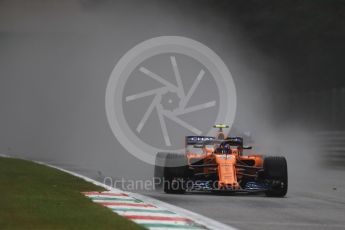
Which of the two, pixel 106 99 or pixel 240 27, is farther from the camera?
pixel 240 27

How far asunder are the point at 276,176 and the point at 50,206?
533 cm

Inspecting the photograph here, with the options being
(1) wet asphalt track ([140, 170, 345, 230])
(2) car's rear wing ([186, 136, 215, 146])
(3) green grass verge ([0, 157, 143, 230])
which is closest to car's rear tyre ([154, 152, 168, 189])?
(1) wet asphalt track ([140, 170, 345, 230])

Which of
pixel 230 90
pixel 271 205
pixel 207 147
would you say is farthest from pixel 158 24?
pixel 271 205

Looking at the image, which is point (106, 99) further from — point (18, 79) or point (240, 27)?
point (240, 27)

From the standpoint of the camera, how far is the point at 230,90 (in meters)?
36.6

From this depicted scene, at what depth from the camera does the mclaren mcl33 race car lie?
48.5ft

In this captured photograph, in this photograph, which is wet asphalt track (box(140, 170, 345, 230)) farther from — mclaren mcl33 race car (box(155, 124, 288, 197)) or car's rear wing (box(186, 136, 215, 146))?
car's rear wing (box(186, 136, 215, 146))

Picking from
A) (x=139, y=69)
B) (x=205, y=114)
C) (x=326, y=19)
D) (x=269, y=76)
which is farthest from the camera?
(x=269, y=76)

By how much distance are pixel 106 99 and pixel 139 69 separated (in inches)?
71.4

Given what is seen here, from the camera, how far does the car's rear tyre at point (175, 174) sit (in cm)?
1481

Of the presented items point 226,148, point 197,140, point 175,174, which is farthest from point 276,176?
point 197,140

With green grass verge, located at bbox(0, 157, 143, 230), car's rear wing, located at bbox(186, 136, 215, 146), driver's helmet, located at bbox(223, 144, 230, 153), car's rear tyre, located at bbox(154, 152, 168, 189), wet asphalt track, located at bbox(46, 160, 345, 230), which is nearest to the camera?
green grass verge, located at bbox(0, 157, 143, 230)

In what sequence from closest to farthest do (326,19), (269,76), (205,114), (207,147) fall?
(207,147) < (205,114) < (326,19) < (269,76)

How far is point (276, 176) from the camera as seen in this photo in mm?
14891
